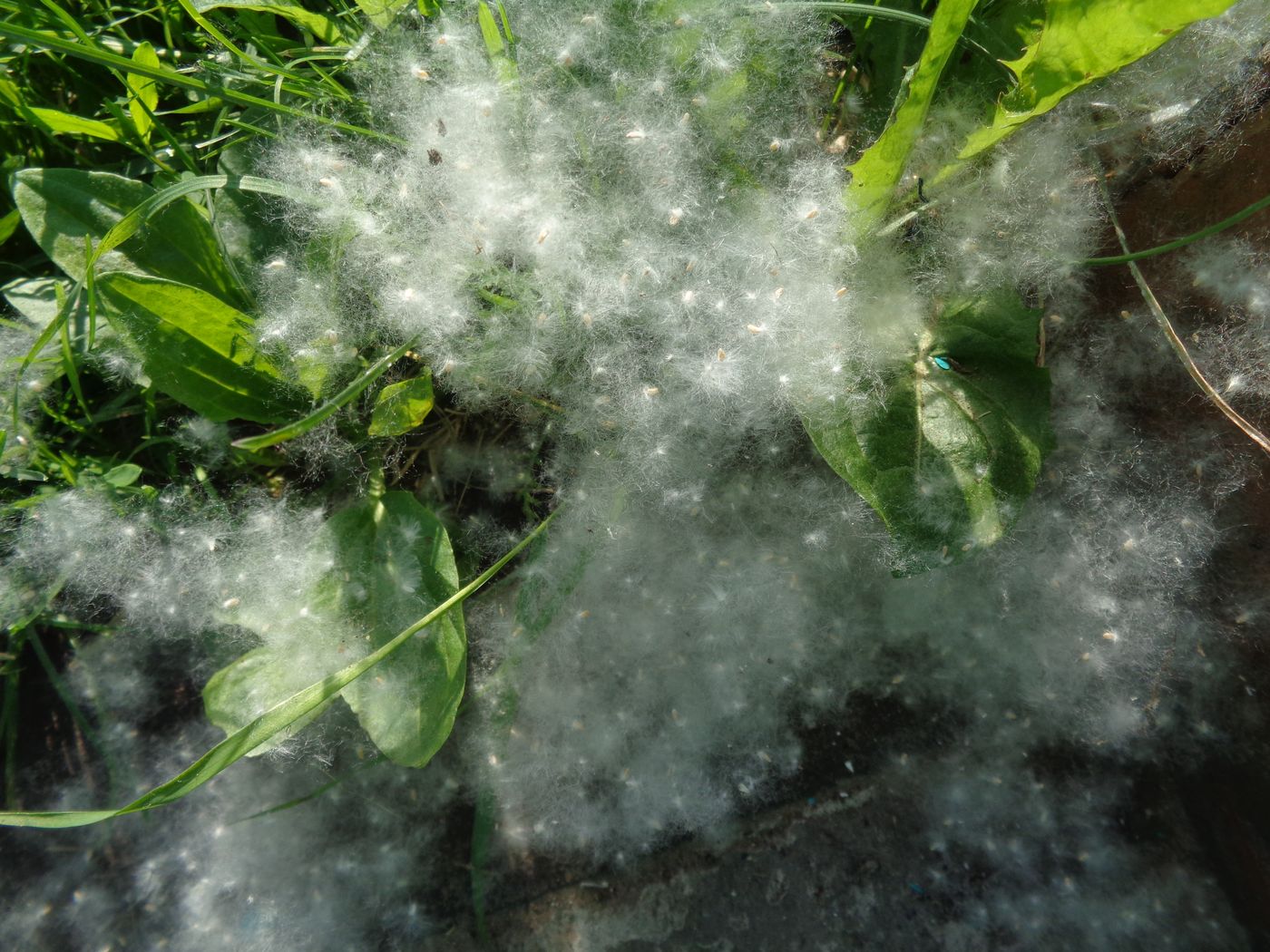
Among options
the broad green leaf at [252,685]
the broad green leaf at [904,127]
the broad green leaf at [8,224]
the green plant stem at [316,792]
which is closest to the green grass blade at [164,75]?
the broad green leaf at [8,224]

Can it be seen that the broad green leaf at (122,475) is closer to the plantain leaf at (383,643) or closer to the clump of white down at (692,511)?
the clump of white down at (692,511)

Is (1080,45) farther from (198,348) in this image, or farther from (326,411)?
(198,348)

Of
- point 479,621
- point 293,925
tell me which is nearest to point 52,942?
point 293,925

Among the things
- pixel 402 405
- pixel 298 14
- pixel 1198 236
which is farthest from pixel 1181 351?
pixel 298 14

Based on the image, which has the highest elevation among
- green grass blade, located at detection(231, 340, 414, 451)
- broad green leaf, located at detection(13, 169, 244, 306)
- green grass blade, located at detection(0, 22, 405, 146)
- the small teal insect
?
green grass blade, located at detection(0, 22, 405, 146)

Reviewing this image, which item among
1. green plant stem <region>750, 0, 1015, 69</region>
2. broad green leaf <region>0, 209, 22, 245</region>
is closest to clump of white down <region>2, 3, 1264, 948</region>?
green plant stem <region>750, 0, 1015, 69</region>

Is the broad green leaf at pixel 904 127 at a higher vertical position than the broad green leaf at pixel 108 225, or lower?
higher

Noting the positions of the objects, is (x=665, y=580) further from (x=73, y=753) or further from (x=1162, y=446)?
(x=73, y=753)

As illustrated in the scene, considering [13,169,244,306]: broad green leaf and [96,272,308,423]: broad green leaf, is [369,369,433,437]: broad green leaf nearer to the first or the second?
[96,272,308,423]: broad green leaf
